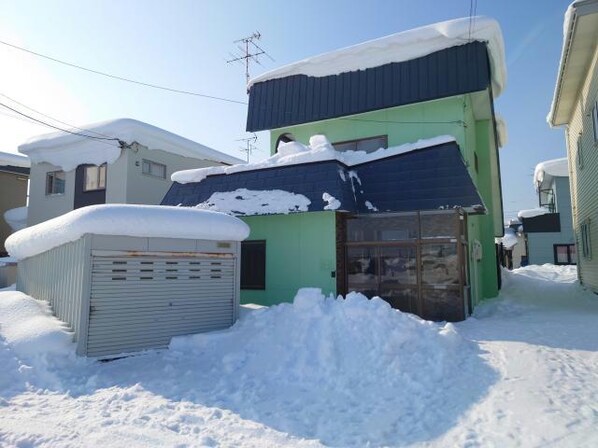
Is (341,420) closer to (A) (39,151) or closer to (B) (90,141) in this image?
(B) (90,141)

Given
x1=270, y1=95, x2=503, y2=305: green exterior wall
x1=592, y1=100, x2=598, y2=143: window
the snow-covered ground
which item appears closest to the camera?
the snow-covered ground

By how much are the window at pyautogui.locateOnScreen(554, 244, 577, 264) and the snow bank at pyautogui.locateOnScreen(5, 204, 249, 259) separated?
96.6 feet

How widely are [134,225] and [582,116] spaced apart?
1503cm

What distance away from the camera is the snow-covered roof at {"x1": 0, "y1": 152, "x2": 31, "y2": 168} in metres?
→ 24.2

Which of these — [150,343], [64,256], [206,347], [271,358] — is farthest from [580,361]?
[64,256]

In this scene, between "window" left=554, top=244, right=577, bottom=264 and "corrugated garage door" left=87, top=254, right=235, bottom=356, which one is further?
"window" left=554, top=244, right=577, bottom=264

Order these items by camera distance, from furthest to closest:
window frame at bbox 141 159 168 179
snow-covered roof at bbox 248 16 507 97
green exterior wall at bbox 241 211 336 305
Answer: window frame at bbox 141 159 168 179 < snow-covered roof at bbox 248 16 507 97 < green exterior wall at bbox 241 211 336 305

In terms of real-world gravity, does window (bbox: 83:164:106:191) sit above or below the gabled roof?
below

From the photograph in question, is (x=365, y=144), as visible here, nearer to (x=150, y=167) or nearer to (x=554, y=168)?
(x=150, y=167)

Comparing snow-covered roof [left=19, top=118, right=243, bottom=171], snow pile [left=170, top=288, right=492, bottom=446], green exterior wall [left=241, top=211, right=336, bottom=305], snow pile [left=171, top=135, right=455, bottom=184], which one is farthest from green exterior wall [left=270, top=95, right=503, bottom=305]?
snow-covered roof [left=19, top=118, right=243, bottom=171]

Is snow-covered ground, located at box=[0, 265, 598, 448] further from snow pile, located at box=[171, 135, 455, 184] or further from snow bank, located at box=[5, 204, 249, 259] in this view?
snow pile, located at box=[171, 135, 455, 184]

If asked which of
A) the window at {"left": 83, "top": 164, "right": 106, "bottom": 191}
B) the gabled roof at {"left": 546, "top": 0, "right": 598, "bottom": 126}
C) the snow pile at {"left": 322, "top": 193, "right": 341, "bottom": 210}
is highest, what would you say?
the gabled roof at {"left": 546, "top": 0, "right": 598, "bottom": 126}

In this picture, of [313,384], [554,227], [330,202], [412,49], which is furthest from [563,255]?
[313,384]

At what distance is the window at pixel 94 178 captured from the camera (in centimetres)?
1845
